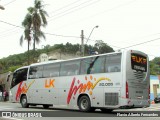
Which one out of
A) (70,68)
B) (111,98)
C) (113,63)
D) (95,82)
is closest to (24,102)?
(70,68)

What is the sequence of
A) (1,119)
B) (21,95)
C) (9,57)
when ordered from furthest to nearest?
(9,57), (21,95), (1,119)

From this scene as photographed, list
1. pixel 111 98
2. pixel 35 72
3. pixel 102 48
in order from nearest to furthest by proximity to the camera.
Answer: pixel 111 98
pixel 35 72
pixel 102 48

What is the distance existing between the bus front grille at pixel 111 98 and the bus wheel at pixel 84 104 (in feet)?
4.73

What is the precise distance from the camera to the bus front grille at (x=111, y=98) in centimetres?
1606

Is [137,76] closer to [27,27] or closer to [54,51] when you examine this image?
[27,27]

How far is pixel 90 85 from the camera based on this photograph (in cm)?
1784

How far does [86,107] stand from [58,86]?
3195 mm

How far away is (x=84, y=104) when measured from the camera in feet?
59.4

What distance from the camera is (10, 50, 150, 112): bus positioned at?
1606 cm

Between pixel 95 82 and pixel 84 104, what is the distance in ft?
5.40

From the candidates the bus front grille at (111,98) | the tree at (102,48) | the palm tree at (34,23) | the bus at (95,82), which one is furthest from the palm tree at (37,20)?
the bus front grille at (111,98)

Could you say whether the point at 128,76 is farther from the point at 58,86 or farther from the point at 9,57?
the point at 9,57

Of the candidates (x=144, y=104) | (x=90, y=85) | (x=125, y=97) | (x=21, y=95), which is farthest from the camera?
(x=21, y=95)

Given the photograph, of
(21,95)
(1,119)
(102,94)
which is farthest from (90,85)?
(21,95)
